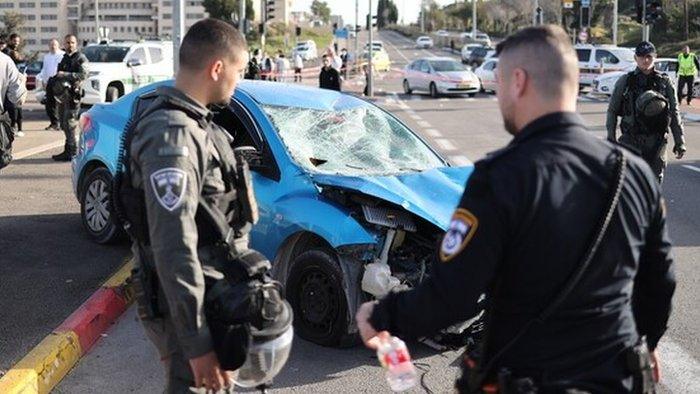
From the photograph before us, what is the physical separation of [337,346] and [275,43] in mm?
93139

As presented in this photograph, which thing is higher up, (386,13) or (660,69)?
(386,13)

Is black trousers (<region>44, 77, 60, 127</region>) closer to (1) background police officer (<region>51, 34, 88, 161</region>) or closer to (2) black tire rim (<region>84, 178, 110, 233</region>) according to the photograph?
(1) background police officer (<region>51, 34, 88, 161</region>)

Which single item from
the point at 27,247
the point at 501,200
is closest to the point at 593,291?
the point at 501,200

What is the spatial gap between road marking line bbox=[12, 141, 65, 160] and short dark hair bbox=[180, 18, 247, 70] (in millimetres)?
10932

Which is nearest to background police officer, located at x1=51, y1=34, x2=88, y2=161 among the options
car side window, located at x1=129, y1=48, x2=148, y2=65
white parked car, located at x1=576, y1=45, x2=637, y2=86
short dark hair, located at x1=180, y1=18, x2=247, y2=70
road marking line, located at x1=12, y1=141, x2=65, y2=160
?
road marking line, located at x1=12, y1=141, x2=65, y2=160

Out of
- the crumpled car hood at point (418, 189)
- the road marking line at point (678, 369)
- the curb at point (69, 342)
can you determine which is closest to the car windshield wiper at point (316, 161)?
the crumpled car hood at point (418, 189)

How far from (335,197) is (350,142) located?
0.96 m

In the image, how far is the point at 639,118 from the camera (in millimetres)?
7711

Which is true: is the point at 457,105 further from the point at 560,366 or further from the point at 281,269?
the point at 560,366

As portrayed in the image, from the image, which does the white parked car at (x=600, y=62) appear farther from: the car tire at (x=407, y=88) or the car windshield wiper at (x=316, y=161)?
the car windshield wiper at (x=316, y=161)

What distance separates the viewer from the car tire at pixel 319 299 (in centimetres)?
496

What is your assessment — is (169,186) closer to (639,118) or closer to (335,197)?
(335,197)

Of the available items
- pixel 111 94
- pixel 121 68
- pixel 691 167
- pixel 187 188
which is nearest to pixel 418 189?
pixel 187 188

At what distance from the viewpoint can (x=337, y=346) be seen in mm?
5086
